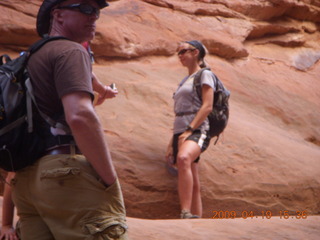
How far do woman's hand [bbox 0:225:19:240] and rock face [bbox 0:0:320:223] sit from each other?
9.88 feet

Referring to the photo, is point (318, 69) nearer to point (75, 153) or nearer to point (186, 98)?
point (186, 98)

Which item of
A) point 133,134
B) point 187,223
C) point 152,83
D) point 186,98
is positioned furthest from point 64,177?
point 152,83

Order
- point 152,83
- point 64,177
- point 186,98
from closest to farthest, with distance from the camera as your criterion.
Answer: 1. point 64,177
2. point 186,98
3. point 152,83

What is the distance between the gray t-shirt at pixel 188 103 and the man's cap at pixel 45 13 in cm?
314

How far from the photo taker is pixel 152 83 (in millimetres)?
8484

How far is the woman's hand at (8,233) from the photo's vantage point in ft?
10.7

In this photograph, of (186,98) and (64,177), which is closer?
(64,177)

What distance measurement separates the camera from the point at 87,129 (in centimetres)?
229

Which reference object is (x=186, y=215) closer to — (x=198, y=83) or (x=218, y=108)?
(x=218, y=108)

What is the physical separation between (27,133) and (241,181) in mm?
5027

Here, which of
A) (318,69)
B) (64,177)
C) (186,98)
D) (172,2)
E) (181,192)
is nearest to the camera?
(64,177)

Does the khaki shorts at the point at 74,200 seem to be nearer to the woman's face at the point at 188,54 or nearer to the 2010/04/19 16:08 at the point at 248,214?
the woman's face at the point at 188,54

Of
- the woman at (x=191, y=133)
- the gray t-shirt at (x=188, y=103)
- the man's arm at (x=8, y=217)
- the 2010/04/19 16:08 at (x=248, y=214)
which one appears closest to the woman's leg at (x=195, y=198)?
the woman at (x=191, y=133)

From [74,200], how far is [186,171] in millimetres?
3355
